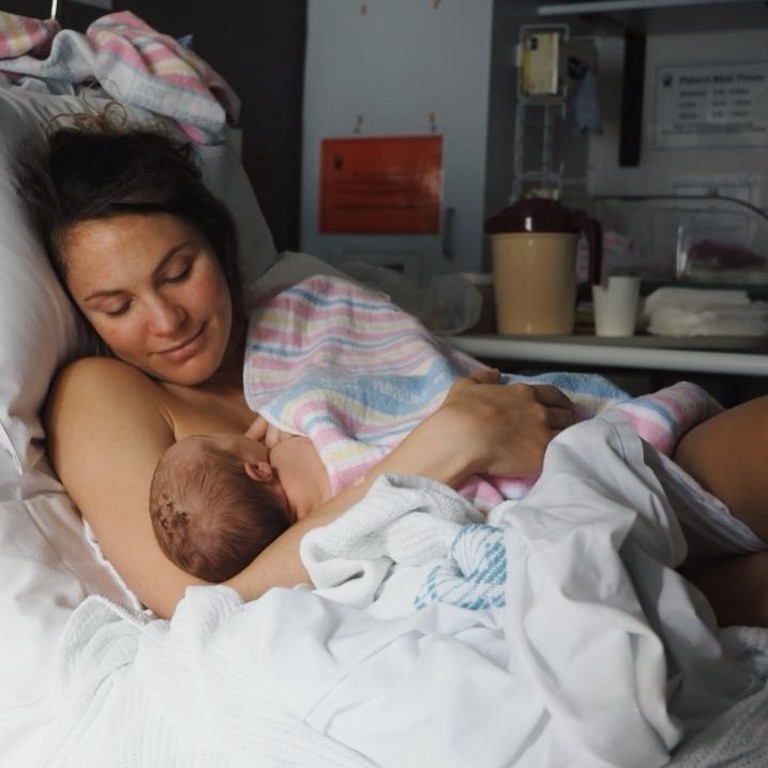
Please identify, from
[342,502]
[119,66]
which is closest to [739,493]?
[342,502]

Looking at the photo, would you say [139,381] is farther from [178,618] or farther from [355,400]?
[178,618]

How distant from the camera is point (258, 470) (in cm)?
133

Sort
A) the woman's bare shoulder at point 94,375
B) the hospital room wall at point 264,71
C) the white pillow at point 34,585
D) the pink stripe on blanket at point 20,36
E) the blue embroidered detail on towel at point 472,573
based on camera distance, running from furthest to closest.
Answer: the hospital room wall at point 264,71 < the pink stripe on blanket at point 20,36 < the woman's bare shoulder at point 94,375 < the white pillow at point 34,585 < the blue embroidered detail on towel at point 472,573

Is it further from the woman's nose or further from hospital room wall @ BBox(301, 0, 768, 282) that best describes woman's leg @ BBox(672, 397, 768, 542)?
hospital room wall @ BBox(301, 0, 768, 282)

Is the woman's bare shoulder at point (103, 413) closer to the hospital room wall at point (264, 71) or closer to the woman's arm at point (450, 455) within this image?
the woman's arm at point (450, 455)

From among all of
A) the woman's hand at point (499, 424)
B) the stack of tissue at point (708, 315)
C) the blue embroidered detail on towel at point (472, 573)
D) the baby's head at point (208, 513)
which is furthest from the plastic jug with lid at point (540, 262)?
the blue embroidered detail on towel at point (472, 573)

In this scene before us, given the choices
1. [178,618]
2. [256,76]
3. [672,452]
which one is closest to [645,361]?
[672,452]

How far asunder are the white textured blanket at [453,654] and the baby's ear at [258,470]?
0.54 ft

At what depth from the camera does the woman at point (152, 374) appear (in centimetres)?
126

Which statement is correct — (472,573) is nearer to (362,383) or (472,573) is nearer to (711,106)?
(362,383)

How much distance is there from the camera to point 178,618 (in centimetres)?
109

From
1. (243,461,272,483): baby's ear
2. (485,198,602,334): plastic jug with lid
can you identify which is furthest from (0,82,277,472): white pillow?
(485,198,602,334): plastic jug with lid

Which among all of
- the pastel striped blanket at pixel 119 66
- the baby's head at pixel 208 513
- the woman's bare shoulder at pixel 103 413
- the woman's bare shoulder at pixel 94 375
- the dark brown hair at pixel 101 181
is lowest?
the baby's head at pixel 208 513

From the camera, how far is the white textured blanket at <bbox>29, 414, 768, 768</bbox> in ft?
2.82
